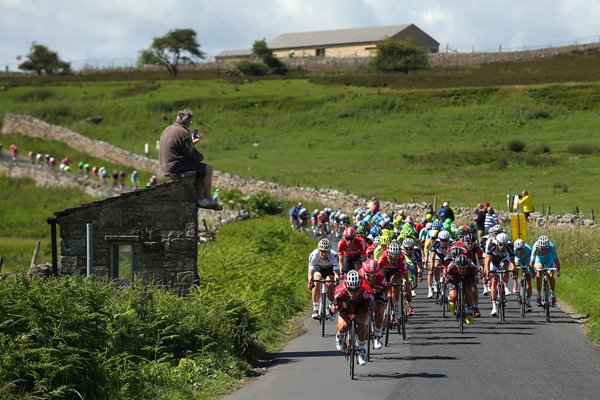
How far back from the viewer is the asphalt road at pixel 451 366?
15.6 meters

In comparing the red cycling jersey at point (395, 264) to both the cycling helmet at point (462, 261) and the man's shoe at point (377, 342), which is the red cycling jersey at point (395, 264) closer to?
the cycling helmet at point (462, 261)

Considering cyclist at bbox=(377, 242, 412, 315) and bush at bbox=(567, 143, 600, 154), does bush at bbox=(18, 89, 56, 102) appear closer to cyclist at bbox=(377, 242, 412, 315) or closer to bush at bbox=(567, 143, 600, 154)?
bush at bbox=(567, 143, 600, 154)

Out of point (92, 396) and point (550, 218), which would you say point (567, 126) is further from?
point (92, 396)

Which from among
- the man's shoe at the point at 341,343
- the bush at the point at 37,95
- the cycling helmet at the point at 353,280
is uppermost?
the bush at the point at 37,95

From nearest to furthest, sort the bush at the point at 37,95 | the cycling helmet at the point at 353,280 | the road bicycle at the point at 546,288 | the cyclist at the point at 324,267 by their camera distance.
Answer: the cycling helmet at the point at 353,280
the cyclist at the point at 324,267
the road bicycle at the point at 546,288
the bush at the point at 37,95

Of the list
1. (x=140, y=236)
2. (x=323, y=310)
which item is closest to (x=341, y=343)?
(x=323, y=310)

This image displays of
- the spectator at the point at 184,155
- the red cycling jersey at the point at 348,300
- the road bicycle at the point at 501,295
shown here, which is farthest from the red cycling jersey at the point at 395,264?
the red cycling jersey at the point at 348,300

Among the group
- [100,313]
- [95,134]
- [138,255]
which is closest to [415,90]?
[95,134]

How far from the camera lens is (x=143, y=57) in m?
154

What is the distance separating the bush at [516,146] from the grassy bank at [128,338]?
174ft

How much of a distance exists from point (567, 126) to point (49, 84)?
61.5 m

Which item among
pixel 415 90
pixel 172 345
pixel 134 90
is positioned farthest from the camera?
pixel 134 90

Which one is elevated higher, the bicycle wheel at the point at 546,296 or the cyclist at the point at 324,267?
the cyclist at the point at 324,267

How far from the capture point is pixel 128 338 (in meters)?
16.9
